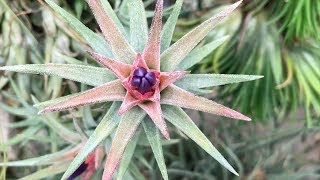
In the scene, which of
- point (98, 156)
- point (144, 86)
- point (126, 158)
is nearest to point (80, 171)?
point (98, 156)

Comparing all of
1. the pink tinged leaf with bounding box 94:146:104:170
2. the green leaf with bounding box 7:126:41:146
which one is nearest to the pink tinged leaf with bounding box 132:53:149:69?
the pink tinged leaf with bounding box 94:146:104:170

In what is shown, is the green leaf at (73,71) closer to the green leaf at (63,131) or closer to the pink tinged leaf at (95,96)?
the pink tinged leaf at (95,96)

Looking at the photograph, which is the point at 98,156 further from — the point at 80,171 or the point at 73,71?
the point at 73,71

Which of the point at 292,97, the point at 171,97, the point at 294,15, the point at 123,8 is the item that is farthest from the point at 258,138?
the point at 171,97

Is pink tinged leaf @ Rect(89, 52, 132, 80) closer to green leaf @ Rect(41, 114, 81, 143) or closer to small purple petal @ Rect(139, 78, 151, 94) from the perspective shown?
small purple petal @ Rect(139, 78, 151, 94)

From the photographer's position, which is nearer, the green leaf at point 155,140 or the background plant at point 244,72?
the green leaf at point 155,140

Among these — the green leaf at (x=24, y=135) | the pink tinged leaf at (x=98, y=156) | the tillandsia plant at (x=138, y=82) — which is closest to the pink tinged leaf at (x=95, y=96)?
the tillandsia plant at (x=138, y=82)

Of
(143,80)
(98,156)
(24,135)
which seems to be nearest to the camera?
(143,80)
